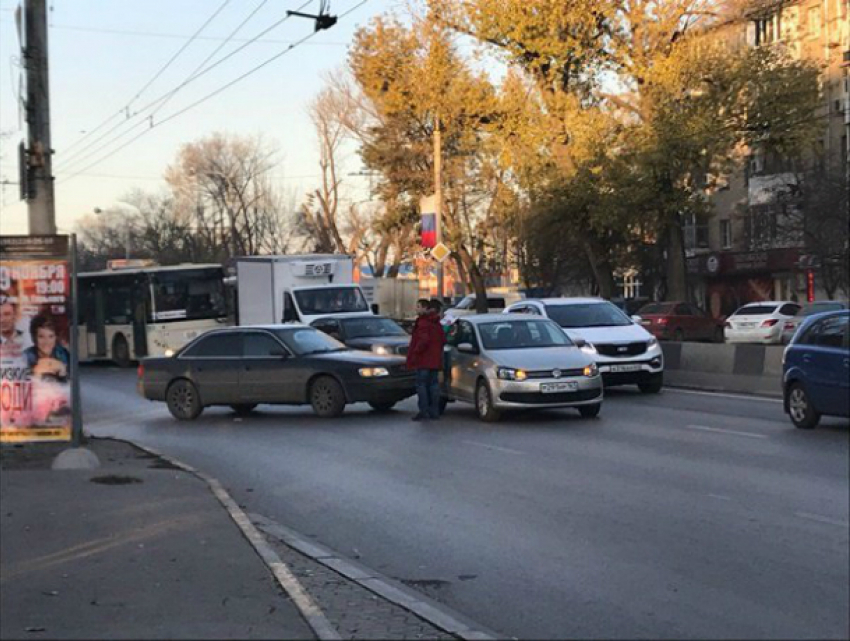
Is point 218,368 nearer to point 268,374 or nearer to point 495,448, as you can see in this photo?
point 268,374

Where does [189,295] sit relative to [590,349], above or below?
above

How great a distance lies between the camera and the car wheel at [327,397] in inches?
744

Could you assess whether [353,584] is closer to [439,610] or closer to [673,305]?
[439,610]

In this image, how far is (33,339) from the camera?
43.2 feet

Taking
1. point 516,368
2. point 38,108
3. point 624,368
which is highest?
point 38,108

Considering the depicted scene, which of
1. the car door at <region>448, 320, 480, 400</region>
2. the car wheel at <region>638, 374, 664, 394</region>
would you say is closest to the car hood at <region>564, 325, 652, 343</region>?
the car wheel at <region>638, 374, 664, 394</region>

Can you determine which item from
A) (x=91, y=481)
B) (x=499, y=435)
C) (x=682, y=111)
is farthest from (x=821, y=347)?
(x=682, y=111)

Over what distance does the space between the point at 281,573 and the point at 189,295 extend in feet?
102

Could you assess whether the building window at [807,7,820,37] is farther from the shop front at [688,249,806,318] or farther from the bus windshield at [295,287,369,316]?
the bus windshield at [295,287,369,316]

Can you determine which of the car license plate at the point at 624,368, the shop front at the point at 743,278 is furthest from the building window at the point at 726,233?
the car license plate at the point at 624,368

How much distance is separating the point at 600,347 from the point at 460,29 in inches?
773

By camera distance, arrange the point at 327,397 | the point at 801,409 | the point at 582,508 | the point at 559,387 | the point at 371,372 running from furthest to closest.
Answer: the point at 327,397
the point at 371,372
the point at 559,387
the point at 801,409
the point at 582,508

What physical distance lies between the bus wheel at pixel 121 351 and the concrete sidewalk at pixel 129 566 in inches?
1036

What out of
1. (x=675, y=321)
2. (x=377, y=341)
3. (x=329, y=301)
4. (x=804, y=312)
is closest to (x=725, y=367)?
(x=377, y=341)
